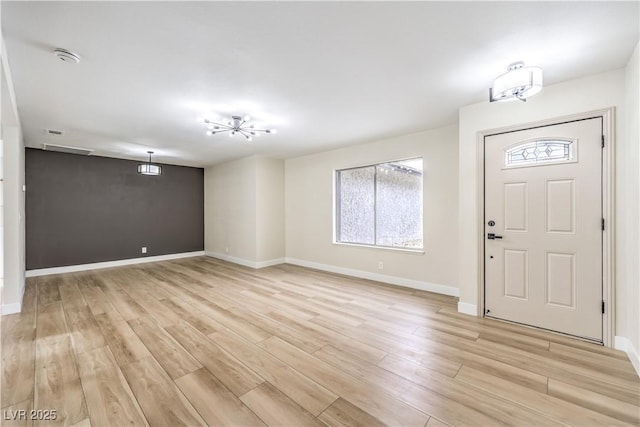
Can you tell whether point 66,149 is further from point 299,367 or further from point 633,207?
point 633,207

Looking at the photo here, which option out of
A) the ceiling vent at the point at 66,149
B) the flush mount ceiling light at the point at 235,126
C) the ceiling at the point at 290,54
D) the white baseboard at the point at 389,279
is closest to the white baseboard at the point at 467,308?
the white baseboard at the point at 389,279

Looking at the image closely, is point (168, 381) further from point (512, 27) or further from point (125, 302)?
point (512, 27)

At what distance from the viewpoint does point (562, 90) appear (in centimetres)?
273

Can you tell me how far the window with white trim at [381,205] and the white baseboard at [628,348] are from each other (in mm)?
2352

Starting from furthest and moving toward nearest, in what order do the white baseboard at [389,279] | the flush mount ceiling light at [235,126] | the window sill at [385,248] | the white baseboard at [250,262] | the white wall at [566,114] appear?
the white baseboard at [250,262]
the window sill at [385,248]
the white baseboard at [389,279]
the flush mount ceiling light at [235,126]
the white wall at [566,114]

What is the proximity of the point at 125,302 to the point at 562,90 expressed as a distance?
591cm

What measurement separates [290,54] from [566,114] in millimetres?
2798

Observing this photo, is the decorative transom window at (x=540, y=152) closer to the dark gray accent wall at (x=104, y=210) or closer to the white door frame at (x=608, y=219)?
the white door frame at (x=608, y=219)

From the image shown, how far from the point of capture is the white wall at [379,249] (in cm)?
411

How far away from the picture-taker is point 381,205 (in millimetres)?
5027

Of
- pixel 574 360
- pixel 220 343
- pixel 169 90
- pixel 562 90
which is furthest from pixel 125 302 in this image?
Result: pixel 562 90

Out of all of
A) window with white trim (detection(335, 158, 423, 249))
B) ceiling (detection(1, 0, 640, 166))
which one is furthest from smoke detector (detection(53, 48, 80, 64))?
window with white trim (detection(335, 158, 423, 249))

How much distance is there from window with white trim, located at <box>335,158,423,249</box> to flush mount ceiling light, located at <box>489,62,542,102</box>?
7.05 ft

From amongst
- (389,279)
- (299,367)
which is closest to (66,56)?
(299,367)
